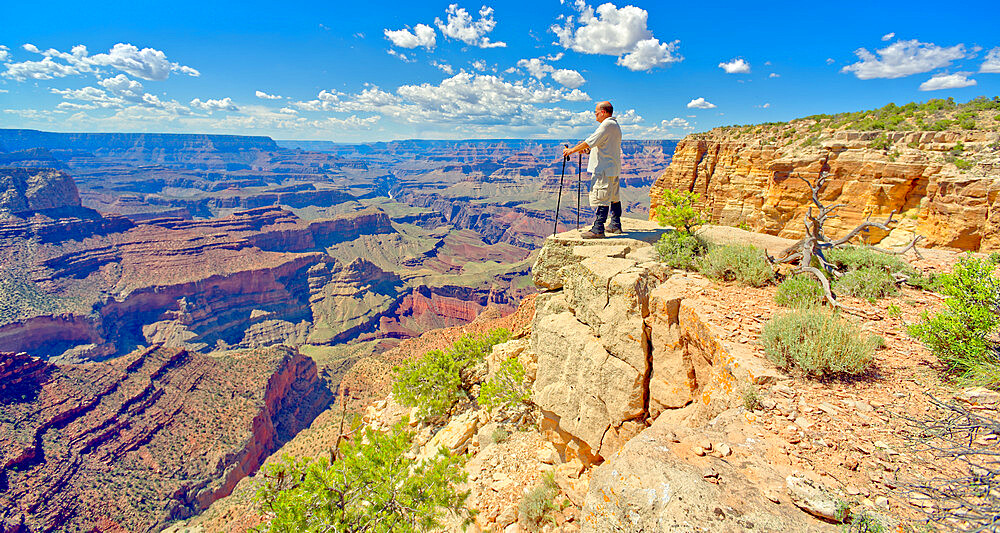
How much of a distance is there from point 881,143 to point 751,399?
19582 millimetres

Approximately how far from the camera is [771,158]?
21.7 metres

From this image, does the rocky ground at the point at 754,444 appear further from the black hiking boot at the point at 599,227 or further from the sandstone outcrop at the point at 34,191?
the sandstone outcrop at the point at 34,191

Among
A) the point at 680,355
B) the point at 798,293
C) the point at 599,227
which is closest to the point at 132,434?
the point at 599,227

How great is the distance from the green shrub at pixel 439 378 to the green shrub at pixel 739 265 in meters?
8.42

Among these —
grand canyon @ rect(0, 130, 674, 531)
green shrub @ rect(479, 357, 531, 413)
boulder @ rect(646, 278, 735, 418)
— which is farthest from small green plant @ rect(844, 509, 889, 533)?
grand canyon @ rect(0, 130, 674, 531)

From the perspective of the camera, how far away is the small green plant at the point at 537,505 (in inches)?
250

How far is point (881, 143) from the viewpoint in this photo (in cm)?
1636

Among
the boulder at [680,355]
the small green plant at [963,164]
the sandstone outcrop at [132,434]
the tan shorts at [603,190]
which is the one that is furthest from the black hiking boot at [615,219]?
the sandstone outcrop at [132,434]

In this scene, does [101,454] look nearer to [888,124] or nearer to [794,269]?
[794,269]

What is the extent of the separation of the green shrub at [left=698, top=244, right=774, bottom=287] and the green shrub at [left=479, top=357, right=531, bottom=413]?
5.17 m

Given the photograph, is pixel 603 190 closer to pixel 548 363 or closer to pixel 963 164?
pixel 548 363

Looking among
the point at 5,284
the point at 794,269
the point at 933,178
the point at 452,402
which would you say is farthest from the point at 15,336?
the point at 933,178

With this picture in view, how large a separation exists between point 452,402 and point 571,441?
5659mm

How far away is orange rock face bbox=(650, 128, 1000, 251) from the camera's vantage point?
12352mm
